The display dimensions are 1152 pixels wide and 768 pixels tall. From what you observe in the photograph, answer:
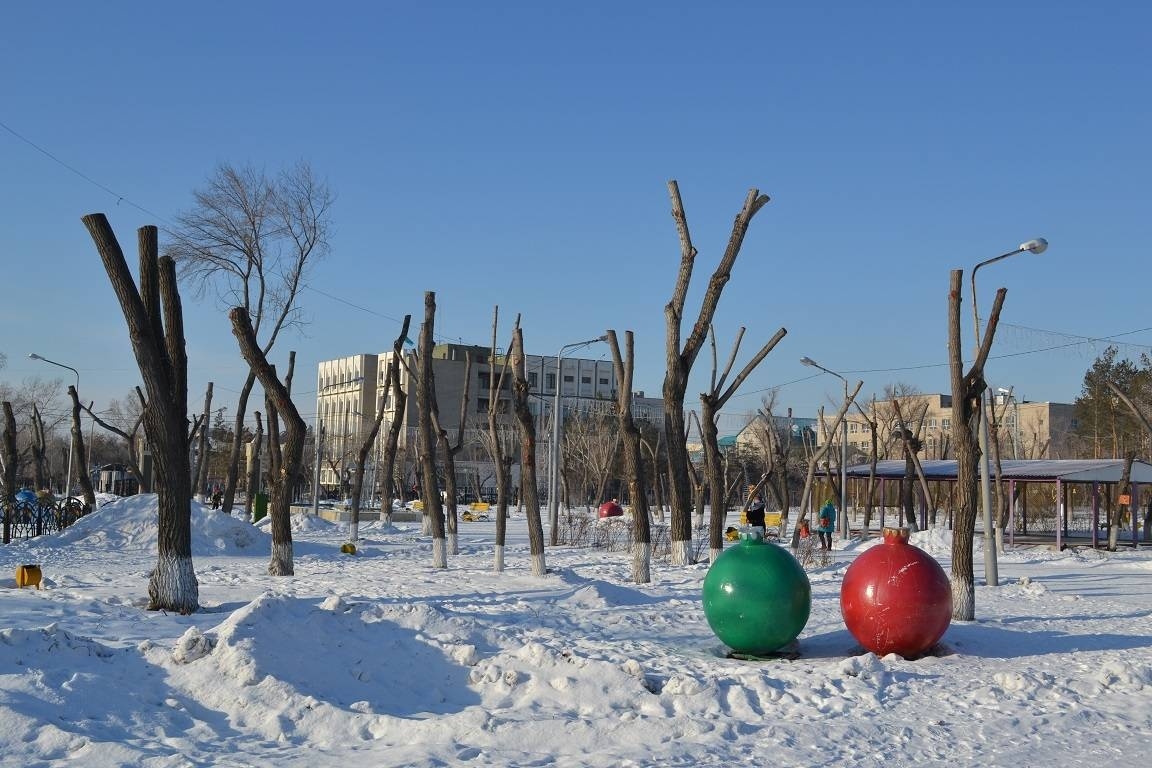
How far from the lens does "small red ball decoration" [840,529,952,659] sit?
36.3ft

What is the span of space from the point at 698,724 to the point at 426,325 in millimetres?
15346

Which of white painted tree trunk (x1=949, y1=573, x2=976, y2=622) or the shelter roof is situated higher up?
the shelter roof

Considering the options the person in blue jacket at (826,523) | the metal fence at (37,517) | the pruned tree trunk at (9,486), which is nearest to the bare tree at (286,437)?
the pruned tree trunk at (9,486)

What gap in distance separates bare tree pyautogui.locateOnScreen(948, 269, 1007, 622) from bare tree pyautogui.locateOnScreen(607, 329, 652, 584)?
199 inches

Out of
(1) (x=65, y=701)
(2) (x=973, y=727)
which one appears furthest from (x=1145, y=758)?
(1) (x=65, y=701)

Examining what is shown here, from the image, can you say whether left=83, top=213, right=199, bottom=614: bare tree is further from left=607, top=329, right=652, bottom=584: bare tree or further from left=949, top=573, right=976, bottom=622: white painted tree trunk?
left=949, top=573, right=976, bottom=622: white painted tree trunk

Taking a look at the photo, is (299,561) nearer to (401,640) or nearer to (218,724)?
(401,640)

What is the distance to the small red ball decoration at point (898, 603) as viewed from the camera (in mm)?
11062

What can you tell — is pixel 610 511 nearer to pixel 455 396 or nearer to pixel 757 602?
pixel 757 602

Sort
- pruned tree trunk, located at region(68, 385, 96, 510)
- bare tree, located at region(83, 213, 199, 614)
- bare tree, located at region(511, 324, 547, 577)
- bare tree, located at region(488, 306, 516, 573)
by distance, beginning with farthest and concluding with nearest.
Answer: pruned tree trunk, located at region(68, 385, 96, 510) < bare tree, located at region(488, 306, 516, 573) < bare tree, located at region(511, 324, 547, 577) < bare tree, located at region(83, 213, 199, 614)

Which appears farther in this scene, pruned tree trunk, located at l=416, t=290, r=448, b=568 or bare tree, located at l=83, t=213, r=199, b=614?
pruned tree trunk, located at l=416, t=290, r=448, b=568

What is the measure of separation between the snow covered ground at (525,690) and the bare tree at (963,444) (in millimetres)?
550

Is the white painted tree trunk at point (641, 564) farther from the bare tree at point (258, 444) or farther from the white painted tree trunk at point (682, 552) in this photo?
the bare tree at point (258, 444)

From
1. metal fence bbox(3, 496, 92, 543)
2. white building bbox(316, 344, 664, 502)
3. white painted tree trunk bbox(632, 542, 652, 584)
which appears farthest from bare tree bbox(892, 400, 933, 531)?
white building bbox(316, 344, 664, 502)
